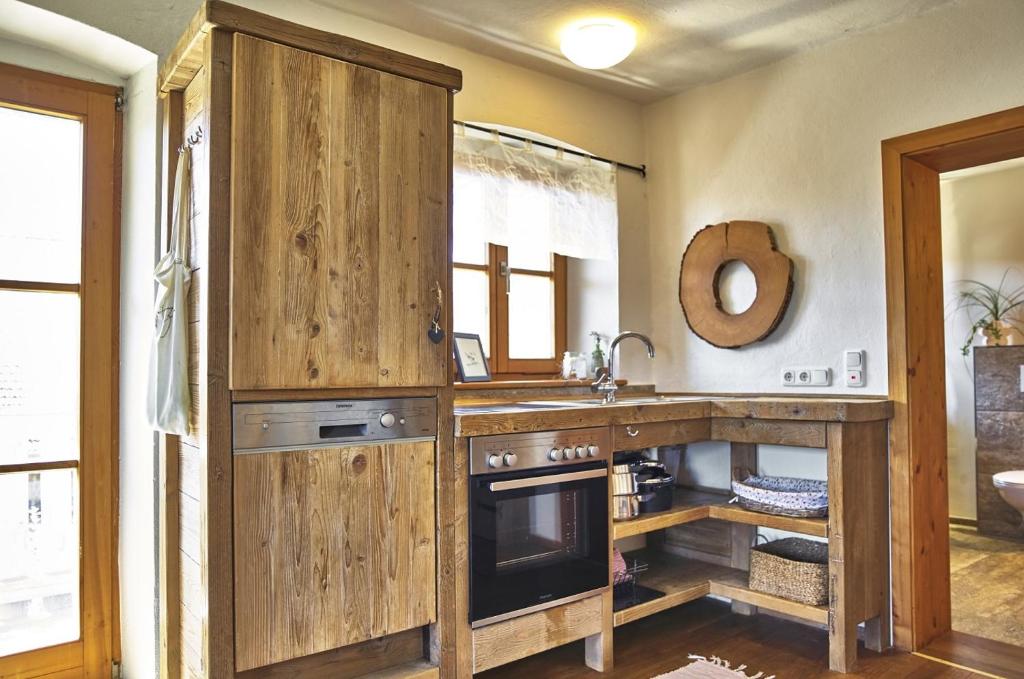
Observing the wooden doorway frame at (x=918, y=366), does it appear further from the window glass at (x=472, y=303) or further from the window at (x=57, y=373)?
the window at (x=57, y=373)

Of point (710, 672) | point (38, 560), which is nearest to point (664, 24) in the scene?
point (710, 672)

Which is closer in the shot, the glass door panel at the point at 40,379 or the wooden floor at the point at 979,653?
the glass door panel at the point at 40,379

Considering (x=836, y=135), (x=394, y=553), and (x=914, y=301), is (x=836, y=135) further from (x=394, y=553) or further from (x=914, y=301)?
(x=394, y=553)

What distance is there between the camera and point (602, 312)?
3689mm

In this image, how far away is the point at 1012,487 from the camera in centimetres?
425

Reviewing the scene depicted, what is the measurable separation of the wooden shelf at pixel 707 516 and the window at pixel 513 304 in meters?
0.95

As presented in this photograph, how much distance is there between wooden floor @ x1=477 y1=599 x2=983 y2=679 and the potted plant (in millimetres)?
2825

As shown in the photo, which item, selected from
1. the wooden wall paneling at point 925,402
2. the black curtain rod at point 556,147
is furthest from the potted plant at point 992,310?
the black curtain rod at point 556,147

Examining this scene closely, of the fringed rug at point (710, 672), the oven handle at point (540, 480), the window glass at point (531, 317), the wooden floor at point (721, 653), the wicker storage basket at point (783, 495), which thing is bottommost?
the wooden floor at point (721, 653)

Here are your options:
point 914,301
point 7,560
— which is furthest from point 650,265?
point 7,560

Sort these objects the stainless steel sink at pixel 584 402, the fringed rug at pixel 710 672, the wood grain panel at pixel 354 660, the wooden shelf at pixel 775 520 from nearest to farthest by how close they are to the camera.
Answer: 1. the wood grain panel at pixel 354 660
2. the fringed rug at pixel 710 672
3. the wooden shelf at pixel 775 520
4. the stainless steel sink at pixel 584 402

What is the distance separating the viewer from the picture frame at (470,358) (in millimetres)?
3074

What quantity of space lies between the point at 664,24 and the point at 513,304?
1.37 meters

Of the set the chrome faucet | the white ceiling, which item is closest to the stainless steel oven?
the chrome faucet
